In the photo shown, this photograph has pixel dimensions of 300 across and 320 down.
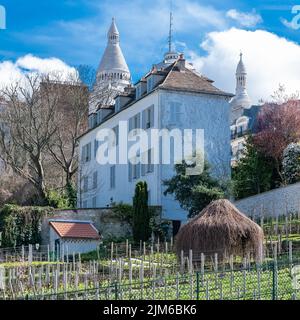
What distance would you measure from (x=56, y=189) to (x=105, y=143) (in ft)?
13.1

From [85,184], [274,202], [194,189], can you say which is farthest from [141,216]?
[85,184]

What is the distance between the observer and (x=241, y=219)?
24.5 meters

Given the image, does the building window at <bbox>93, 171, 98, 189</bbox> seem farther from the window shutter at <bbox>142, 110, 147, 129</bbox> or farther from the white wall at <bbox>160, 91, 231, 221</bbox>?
the white wall at <bbox>160, 91, 231, 221</bbox>

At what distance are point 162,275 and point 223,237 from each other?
279cm

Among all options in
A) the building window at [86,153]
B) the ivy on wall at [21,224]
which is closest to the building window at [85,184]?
the building window at [86,153]

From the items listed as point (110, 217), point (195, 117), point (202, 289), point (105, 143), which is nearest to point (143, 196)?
point (110, 217)

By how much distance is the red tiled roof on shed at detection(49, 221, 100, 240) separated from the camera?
33.7 metres

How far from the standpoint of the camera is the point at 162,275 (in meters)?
22.1

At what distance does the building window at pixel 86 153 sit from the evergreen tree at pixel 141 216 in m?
11.1

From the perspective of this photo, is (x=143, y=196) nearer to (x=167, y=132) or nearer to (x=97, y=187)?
(x=167, y=132)

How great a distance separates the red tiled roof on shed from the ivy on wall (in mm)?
978

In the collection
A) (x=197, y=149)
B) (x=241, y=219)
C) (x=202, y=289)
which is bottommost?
(x=202, y=289)

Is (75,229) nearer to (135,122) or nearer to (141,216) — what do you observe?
(141,216)

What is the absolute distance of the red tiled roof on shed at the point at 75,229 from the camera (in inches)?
1326
